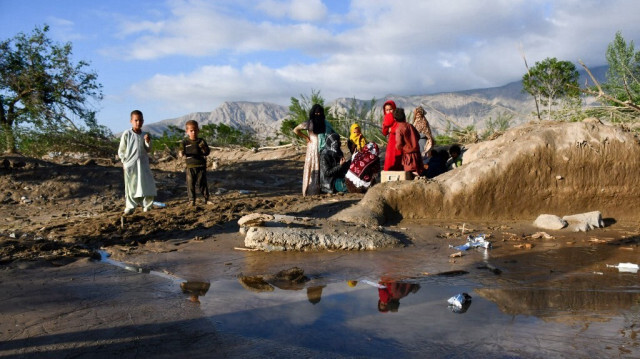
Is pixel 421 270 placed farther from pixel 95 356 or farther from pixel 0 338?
pixel 0 338

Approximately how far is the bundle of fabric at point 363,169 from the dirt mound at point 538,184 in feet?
6.74

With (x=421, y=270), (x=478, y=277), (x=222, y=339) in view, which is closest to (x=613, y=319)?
(x=478, y=277)

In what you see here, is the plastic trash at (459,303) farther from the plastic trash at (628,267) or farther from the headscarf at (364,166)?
the headscarf at (364,166)

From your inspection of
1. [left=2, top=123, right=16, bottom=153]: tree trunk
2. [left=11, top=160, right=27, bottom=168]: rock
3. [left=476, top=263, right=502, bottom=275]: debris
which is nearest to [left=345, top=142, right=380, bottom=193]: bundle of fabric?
[left=476, top=263, right=502, bottom=275]: debris

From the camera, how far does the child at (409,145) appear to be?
7875 mm

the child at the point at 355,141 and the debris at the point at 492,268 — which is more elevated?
the child at the point at 355,141

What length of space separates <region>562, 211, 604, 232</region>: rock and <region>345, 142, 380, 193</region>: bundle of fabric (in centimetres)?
333

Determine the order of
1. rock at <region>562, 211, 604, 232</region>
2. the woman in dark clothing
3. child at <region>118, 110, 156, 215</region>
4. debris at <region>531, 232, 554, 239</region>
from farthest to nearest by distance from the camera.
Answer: the woman in dark clothing → child at <region>118, 110, 156, 215</region> → rock at <region>562, 211, 604, 232</region> → debris at <region>531, 232, 554, 239</region>

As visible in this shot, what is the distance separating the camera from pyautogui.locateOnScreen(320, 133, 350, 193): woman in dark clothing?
9.18m

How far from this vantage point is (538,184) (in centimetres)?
670

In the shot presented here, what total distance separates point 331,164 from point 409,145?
1.75 metres

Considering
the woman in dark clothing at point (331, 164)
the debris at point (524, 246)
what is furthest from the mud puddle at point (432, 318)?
the woman in dark clothing at point (331, 164)

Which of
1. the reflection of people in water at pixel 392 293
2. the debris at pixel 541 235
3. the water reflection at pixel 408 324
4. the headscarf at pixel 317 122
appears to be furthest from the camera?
the headscarf at pixel 317 122

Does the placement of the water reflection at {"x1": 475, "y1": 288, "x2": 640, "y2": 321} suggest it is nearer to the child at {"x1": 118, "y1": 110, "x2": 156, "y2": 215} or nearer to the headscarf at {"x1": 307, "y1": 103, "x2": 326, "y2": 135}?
the child at {"x1": 118, "y1": 110, "x2": 156, "y2": 215}
